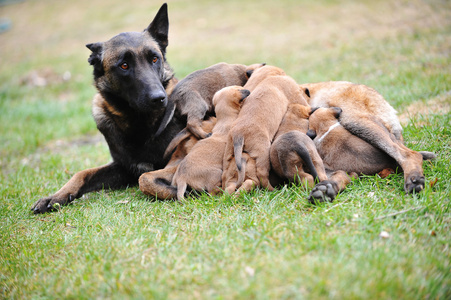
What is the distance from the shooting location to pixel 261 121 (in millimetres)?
3787

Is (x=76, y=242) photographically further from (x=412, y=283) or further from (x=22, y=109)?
(x=22, y=109)

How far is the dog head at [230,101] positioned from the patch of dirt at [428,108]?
212cm

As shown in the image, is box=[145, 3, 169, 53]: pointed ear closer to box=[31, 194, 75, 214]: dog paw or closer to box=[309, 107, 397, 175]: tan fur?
box=[31, 194, 75, 214]: dog paw

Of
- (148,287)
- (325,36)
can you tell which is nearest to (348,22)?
(325,36)

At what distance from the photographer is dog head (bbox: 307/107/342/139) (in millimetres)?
3860

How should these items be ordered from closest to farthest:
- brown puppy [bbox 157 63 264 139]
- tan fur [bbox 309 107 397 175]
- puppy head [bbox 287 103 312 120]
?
tan fur [bbox 309 107 397 175]
puppy head [bbox 287 103 312 120]
brown puppy [bbox 157 63 264 139]

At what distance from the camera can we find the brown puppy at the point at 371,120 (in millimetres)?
3428

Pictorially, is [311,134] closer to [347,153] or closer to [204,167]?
[347,153]

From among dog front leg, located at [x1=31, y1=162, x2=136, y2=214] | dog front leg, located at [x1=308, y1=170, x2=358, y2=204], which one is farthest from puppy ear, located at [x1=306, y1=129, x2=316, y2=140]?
dog front leg, located at [x1=31, y1=162, x2=136, y2=214]

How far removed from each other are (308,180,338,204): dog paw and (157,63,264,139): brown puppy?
1.32 metres

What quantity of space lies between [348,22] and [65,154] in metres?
10.0

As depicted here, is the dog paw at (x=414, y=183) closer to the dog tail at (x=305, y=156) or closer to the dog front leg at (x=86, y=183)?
the dog tail at (x=305, y=156)

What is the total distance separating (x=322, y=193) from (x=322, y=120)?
92cm

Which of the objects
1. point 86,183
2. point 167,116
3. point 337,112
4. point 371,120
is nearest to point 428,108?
point 371,120
